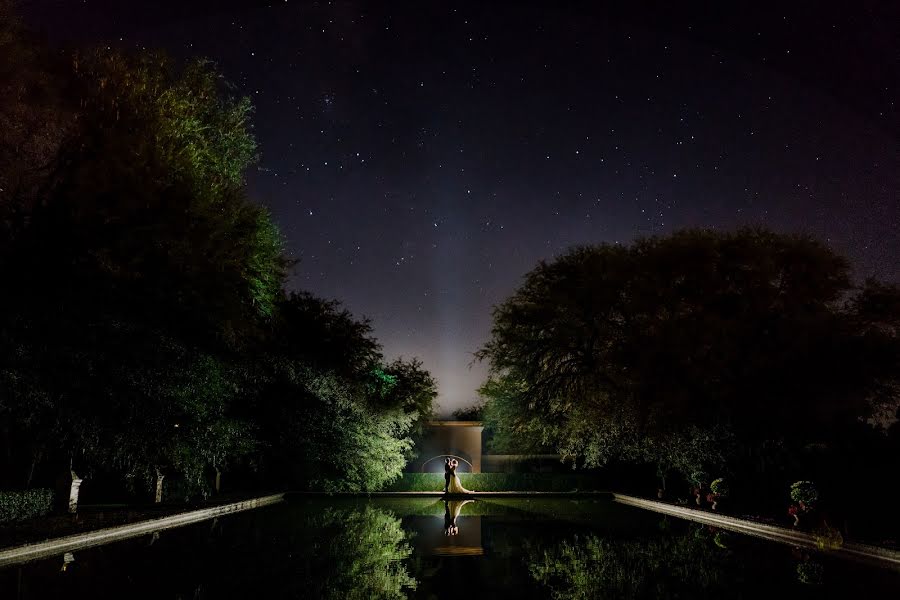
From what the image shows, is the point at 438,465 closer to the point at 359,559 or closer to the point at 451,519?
the point at 451,519

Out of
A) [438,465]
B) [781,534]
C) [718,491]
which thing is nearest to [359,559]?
[781,534]

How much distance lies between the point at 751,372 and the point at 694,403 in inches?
74.5

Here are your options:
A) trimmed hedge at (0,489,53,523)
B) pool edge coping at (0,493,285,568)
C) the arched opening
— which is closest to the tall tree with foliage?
the arched opening

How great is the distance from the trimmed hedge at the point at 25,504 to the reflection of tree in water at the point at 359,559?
6.15m

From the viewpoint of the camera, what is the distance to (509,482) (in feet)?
117

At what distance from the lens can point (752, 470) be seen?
69.2 feet

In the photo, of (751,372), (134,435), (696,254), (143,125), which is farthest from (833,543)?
(143,125)

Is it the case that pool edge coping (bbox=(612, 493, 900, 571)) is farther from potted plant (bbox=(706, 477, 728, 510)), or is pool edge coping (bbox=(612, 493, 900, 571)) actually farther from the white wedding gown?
the white wedding gown

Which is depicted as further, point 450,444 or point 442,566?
point 450,444

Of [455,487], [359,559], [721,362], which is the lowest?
[455,487]

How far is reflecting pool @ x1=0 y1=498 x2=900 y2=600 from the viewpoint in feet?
27.4

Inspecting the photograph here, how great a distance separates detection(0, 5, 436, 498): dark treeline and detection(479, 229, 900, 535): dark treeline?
12.0m

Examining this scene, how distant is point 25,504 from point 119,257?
21.7ft

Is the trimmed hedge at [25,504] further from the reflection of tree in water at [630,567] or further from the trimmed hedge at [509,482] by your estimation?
the trimmed hedge at [509,482]
